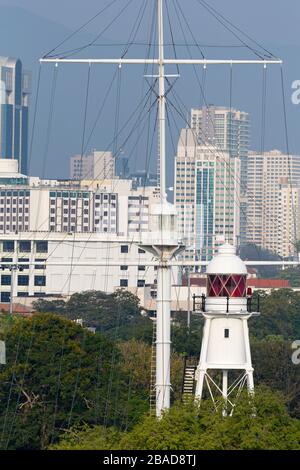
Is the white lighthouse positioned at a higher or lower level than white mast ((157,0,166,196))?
lower

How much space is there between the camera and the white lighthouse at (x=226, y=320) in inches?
2400

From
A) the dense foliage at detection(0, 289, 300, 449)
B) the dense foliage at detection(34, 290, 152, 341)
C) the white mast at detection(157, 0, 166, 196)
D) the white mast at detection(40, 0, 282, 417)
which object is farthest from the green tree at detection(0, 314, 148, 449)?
the dense foliage at detection(34, 290, 152, 341)

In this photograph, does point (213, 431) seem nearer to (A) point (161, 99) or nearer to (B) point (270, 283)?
(A) point (161, 99)

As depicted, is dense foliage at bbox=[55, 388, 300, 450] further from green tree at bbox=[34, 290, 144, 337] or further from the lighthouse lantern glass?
green tree at bbox=[34, 290, 144, 337]

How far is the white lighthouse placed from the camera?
61.0 metres

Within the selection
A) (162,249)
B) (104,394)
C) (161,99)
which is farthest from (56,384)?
(161,99)

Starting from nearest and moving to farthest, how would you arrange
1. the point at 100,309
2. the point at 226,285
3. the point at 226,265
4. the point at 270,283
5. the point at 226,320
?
the point at 226,285 → the point at 226,265 → the point at 226,320 → the point at 100,309 → the point at 270,283

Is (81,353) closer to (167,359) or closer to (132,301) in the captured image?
(167,359)

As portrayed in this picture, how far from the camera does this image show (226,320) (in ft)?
201

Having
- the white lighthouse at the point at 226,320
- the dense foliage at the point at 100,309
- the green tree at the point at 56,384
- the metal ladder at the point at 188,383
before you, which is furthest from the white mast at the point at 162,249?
the dense foliage at the point at 100,309

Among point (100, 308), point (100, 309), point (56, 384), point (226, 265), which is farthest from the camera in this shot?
point (100, 308)

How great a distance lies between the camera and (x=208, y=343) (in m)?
61.5

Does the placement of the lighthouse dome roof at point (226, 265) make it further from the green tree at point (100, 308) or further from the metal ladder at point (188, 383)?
the green tree at point (100, 308)
